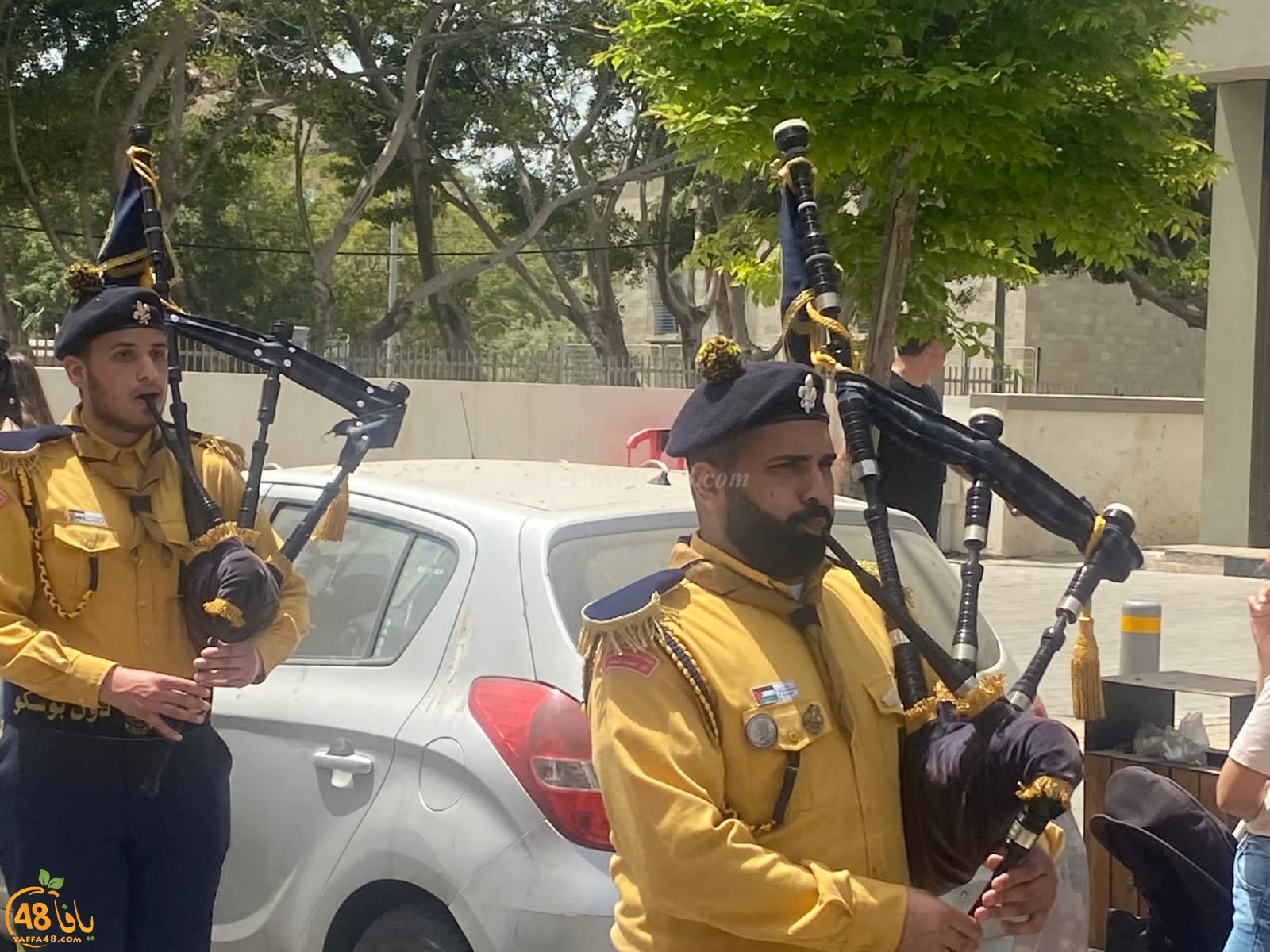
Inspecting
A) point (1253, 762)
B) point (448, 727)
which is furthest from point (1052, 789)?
point (448, 727)

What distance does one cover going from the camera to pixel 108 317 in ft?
10.9

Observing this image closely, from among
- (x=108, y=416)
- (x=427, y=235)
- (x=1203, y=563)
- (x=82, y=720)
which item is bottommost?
(x=1203, y=563)

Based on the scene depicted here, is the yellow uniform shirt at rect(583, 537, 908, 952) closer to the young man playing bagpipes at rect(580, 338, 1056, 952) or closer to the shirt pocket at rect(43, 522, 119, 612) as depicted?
the young man playing bagpipes at rect(580, 338, 1056, 952)

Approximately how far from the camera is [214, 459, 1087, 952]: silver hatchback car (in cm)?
344

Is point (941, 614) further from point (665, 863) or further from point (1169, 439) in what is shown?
point (1169, 439)

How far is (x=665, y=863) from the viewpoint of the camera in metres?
2.18

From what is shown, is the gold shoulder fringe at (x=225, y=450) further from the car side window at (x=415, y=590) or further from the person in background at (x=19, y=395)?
the person in background at (x=19, y=395)

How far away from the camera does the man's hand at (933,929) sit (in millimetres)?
2186

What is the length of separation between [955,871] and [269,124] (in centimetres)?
2695

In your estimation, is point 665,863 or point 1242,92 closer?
point 665,863

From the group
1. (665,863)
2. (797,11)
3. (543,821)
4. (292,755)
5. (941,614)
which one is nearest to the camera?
(665,863)

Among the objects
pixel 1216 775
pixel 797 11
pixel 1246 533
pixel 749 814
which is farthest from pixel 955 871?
pixel 1246 533

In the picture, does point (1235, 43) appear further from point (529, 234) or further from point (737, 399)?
point (529, 234)

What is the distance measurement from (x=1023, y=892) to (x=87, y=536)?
78.1 inches
